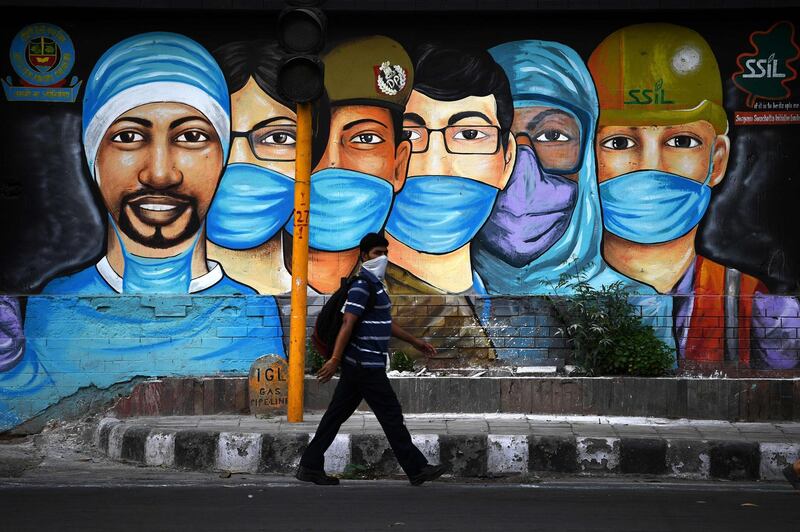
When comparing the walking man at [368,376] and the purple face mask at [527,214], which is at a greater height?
the purple face mask at [527,214]

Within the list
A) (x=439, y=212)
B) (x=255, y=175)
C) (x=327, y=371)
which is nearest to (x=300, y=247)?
(x=327, y=371)

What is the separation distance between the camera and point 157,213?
11.5 m

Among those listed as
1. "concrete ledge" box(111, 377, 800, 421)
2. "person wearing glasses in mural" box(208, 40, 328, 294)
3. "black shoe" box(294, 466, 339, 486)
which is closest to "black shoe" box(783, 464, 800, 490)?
"black shoe" box(294, 466, 339, 486)

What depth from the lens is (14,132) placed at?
11422 mm

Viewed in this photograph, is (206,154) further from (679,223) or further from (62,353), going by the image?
(679,223)

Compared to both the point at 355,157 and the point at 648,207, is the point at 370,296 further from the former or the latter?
the point at 648,207

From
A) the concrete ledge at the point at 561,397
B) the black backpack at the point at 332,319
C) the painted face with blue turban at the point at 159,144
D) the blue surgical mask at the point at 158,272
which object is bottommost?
the concrete ledge at the point at 561,397

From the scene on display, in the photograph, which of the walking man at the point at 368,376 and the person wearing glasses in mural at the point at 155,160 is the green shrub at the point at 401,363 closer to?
the person wearing glasses in mural at the point at 155,160

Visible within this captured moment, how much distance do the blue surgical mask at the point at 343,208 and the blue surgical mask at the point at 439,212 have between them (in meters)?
0.18

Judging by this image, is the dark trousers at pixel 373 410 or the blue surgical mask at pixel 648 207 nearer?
the dark trousers at pixel 373 410

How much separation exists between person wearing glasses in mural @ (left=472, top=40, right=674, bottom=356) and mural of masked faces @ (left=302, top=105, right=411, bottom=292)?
113 cm

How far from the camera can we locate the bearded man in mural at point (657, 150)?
11508 mm

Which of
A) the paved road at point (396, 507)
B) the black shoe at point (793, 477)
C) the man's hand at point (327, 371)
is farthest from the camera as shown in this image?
the man's hand at point (327, 371)

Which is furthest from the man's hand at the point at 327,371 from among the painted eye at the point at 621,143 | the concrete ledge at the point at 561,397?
the painted eye at the point at 621,143
